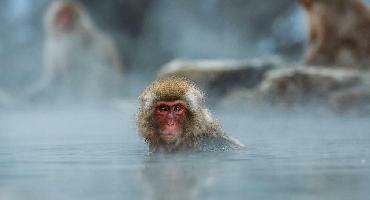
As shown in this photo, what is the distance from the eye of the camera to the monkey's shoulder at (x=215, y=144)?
5.79 metres

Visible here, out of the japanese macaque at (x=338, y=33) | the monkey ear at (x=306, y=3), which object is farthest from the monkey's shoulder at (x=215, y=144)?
the monkey ear at (x=306, y=3)

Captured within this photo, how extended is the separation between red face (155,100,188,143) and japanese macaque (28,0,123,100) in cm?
1164

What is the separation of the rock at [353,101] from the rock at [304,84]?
0.58 m

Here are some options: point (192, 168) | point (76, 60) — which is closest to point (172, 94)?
point (192, 168)

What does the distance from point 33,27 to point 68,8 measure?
4302 mm

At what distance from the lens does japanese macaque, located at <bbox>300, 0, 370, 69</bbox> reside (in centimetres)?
1357

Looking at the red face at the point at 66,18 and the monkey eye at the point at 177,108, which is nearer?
the monkey eye at the point at 177,108

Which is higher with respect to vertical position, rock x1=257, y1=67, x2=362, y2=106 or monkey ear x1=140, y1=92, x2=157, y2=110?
rock x1=257, y1=67, x2=362, y2=106

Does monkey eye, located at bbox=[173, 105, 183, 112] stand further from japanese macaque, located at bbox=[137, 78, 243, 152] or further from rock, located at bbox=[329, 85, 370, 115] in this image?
rock, located at bbox=[329, 85, 370, 115]

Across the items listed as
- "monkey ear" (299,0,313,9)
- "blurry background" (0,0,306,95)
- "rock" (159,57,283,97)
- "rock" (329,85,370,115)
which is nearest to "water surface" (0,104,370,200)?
"rock" (329,85,370,115)

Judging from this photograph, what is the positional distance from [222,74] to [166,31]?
7908 mm

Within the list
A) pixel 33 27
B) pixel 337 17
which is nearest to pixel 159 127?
pixel 337 17

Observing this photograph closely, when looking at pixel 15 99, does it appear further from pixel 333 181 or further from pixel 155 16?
pixel 333 181

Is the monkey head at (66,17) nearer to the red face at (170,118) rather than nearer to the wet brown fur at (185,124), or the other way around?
the wet brown fur at (185,124)
